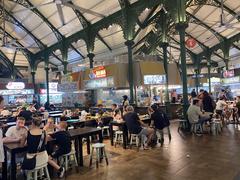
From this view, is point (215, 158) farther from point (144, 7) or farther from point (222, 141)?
point (144, 7)

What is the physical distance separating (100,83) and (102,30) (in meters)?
3.97

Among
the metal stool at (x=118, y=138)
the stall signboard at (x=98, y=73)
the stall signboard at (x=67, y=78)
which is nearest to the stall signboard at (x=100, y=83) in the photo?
the stall signboard at (x=98, y=73)

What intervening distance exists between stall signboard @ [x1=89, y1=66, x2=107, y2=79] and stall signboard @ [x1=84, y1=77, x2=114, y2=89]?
0.21 meters

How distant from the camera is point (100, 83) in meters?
11.8

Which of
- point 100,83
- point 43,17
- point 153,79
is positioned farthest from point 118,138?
point 43,17

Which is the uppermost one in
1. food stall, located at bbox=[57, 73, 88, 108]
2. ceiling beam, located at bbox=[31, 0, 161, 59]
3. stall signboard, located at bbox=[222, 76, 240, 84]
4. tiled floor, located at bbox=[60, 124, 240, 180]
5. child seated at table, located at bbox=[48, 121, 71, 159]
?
ceiling beam, located at bbox=[31, 0, 161, 59]

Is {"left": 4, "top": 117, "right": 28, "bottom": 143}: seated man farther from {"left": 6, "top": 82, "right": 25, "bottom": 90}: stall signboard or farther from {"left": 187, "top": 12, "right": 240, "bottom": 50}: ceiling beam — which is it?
{"left": 6, "top": 82, "right": 25, "bottom": 90}: stall signboard

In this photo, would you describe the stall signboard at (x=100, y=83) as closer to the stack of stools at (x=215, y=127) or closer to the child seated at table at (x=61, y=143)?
the stack of stools at (x=215, y=127)

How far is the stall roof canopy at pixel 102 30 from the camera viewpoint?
38.8ft

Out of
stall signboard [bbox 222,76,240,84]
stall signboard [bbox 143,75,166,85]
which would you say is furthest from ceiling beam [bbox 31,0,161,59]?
stall signboard [bbox 222,76,240,84]

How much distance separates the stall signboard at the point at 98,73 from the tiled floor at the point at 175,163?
527 cm

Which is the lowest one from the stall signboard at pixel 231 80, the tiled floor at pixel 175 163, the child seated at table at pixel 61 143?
the tiled floor at pixel 175 163

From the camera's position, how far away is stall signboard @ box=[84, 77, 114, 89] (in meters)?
11.0

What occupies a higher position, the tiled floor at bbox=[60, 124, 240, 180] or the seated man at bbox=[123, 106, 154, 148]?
the seated man at bbox=[123, 106, 154, 148]
